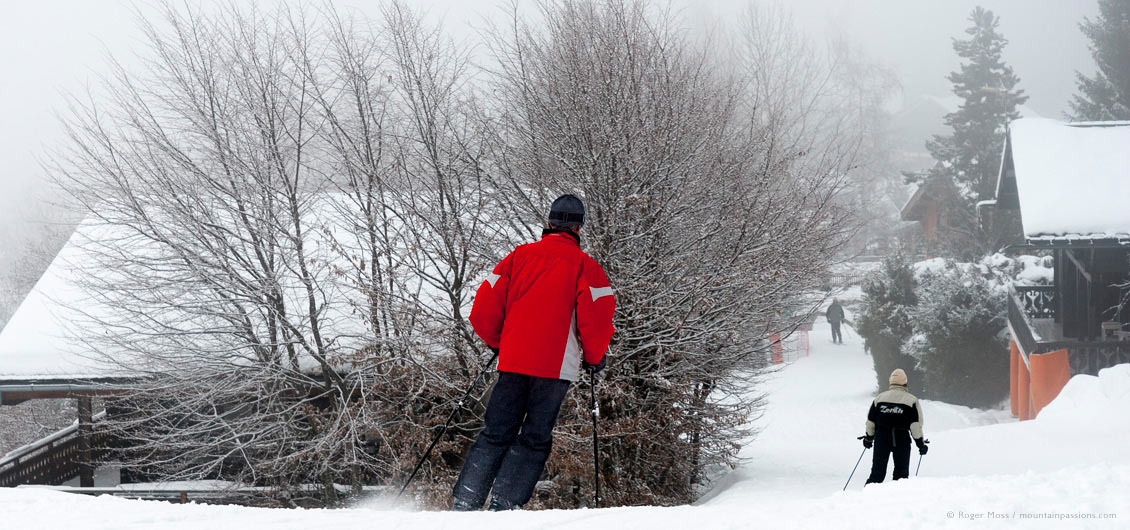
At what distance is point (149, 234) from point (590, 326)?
33.3ft

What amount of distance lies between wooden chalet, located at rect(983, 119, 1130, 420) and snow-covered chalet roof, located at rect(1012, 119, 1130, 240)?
0.06 ft

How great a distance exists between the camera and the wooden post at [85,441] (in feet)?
43.2

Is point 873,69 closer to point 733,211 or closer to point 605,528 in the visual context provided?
point 733,211

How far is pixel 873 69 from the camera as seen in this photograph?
56406mm

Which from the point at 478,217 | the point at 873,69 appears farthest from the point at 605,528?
the point at 873,69

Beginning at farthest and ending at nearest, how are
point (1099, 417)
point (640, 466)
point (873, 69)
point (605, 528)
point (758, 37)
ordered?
point (873, 69) < point (758, 37) < point (1099, 417) < point (640, 466) < point (605, 528)

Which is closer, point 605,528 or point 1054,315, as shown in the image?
point 605,528

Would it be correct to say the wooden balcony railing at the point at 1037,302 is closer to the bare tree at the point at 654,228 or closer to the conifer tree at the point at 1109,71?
the bare tree at the point at 654,228

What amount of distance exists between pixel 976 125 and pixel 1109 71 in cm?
659

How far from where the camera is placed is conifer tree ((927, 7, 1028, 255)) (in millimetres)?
35750

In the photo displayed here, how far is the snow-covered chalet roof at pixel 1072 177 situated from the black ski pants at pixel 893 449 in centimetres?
959

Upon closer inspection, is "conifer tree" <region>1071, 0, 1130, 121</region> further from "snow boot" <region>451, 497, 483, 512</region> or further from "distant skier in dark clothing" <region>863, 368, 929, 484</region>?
"snow boot" <region>451, 497, 483, 512</region>
